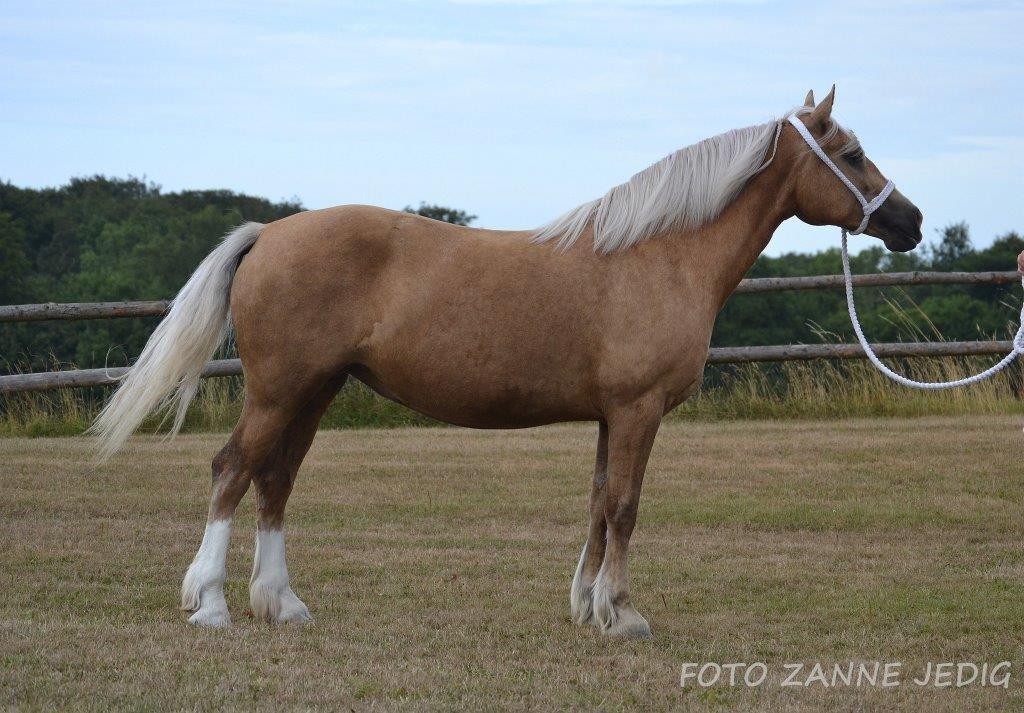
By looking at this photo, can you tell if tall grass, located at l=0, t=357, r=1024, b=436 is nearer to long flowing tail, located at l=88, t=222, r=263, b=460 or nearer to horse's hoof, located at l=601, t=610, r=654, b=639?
long flowing tail, located at l=88, t=222, r=263, b=460

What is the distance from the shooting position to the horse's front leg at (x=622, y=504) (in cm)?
465

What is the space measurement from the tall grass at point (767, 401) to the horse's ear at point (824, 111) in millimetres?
6762

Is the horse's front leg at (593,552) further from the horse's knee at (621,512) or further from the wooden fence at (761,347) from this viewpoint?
the wooden fence at (761,347)

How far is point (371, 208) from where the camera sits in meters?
4.91

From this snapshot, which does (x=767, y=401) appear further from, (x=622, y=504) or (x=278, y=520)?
(x=278, y=520)

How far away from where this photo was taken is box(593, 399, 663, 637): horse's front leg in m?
4.65

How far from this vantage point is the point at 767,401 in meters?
11.7

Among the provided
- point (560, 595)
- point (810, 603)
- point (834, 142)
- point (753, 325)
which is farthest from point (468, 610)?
point (753, 325)

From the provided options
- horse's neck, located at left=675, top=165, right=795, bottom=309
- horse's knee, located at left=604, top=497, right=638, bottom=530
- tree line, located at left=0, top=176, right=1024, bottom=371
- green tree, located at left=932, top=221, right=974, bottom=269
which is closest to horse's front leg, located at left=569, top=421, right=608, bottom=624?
horse's knee, located at left=604, top=497, right=638, bottom=530

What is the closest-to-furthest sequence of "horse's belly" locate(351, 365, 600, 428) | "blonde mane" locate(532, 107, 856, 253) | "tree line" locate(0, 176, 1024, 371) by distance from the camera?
1. "horse's belly" locate(351, 365, 600, 428)
2. "blonde mane" locate(532, 107, 856, 253)
3. "tree line" locate(0, 176, 1024, 371)

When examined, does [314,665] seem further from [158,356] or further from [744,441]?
[744,441]

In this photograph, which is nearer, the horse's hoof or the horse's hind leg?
the horse's hoof

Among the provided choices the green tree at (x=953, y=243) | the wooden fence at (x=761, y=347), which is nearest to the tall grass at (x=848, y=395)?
the wooden fence at (x=761, y=347)

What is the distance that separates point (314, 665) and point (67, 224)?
30.3 m
